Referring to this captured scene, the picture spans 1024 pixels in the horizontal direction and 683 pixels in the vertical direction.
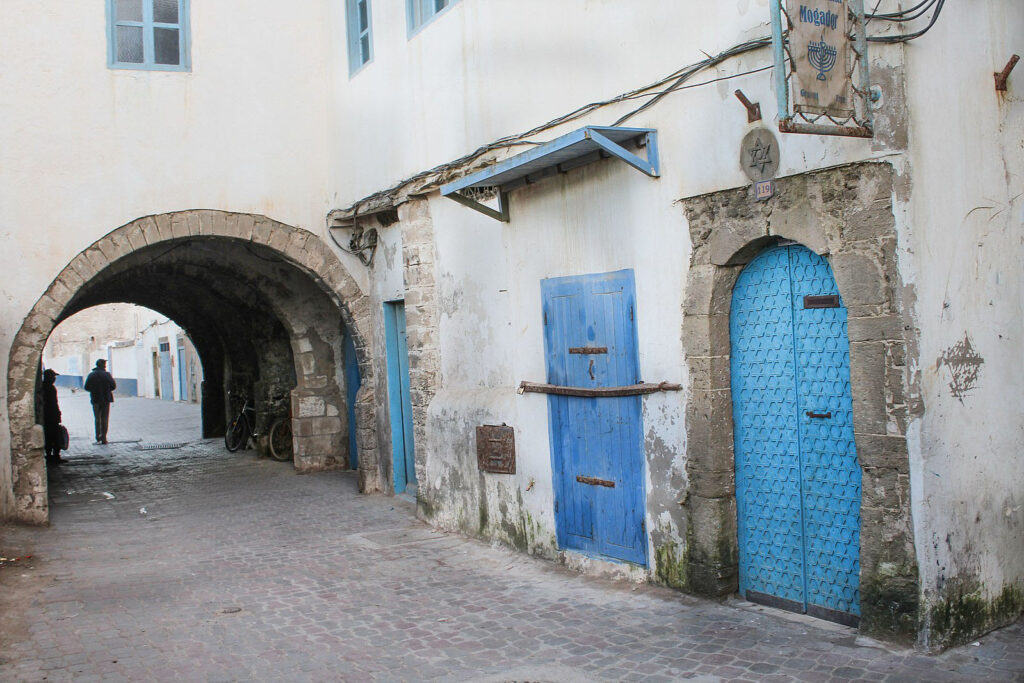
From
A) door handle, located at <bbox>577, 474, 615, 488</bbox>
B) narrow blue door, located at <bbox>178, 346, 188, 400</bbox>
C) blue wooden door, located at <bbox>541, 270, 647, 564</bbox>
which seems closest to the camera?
blue wooden door, located at <bbox>541, 270, 647, 564</bbox>

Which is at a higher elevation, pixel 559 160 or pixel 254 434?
pixel 559 160

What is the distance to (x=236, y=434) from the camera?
14930 mm

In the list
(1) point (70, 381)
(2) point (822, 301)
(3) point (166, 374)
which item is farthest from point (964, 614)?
(1) point (70, 381)

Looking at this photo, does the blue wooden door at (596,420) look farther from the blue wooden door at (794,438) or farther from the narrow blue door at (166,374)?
the narrow blue door at (166,374)

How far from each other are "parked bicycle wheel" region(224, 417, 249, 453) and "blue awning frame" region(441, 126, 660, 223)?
28.3 ft

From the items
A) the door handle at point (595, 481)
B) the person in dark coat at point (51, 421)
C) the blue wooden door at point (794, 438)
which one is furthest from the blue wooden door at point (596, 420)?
the person in dark coat at point (51, 421)

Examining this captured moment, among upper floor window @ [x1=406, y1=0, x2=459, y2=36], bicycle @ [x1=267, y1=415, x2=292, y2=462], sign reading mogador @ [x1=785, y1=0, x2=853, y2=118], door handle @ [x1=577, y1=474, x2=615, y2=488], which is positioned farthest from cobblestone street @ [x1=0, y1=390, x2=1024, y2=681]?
upper floor window @ [x1=406, y1=0, x2=459, y2=36]

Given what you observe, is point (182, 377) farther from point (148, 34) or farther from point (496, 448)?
point (496, 448)

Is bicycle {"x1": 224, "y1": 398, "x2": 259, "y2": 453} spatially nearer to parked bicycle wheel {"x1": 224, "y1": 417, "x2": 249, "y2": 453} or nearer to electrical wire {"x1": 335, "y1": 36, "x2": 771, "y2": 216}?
parked bicycle wheel {"x1": 224, "y1": 417, "x2": 249, "y2": 453}

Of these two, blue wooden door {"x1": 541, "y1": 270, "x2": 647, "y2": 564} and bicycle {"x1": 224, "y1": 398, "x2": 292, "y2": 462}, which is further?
bicycle {"x1": 224, "y1": 398, "x2": 292, "y2": 462}

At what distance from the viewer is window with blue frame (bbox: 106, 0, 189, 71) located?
31.5 feet

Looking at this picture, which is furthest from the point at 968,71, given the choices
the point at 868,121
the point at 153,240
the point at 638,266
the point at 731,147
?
the point at 153,240

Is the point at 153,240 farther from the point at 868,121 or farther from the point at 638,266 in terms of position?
the point at 868,121

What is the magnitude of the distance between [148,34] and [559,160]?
5630 mm
